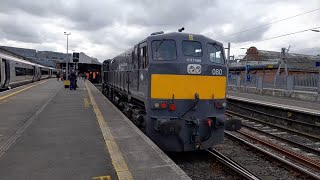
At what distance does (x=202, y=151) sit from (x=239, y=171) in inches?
82.0

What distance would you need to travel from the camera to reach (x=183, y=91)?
823cm

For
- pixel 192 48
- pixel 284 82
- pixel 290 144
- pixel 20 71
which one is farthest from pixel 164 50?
pixel 20 71

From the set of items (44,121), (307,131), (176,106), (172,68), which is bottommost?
(307,131)

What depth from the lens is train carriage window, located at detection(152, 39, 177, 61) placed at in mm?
8430

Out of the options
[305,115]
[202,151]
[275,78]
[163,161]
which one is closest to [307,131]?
[305,115]

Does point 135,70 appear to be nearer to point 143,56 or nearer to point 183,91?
point 143,56

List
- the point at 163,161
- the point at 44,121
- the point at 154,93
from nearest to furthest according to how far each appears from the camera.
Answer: the point at 163,161 < the point at 154,93 < the point at 44,121

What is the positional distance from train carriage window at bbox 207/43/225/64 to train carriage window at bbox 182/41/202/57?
30 cm

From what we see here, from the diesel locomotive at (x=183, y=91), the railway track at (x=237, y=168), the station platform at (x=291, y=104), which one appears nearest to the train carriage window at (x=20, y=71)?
the station platform at (x=291, y=104)

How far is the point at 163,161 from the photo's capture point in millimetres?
5977

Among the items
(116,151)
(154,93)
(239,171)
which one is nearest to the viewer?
(116,151)

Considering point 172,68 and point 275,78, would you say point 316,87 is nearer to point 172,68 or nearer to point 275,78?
point 275,78

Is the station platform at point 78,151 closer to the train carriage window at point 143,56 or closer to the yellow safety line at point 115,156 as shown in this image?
the yellow safety line at point 115,156

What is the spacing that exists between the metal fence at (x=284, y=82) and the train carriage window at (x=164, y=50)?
17.8 metres
